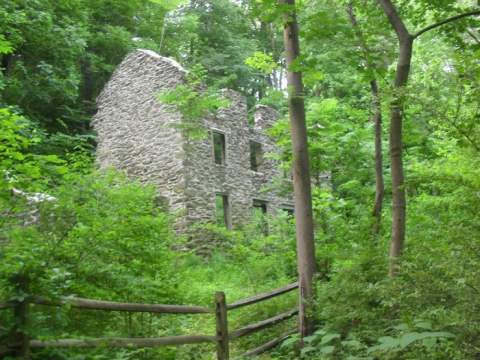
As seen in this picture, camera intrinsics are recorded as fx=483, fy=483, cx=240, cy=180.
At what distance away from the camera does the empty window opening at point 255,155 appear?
1688 centimetres

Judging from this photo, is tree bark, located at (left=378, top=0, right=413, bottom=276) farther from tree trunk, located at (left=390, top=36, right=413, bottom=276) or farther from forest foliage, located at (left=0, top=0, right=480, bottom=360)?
forest foliage, located at (left=0, top=0, right=480, bottom=360)

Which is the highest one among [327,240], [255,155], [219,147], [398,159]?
[219,147]

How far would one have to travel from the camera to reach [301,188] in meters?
5.66

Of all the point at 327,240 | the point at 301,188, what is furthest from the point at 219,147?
the point at 301,188

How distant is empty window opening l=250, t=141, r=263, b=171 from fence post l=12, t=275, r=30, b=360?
45.7ft

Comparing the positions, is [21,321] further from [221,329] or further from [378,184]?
[378,184]

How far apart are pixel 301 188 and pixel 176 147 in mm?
8208

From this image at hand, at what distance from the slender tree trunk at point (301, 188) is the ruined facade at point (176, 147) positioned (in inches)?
295

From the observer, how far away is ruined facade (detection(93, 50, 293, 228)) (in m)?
13.3

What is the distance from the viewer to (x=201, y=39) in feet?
76.1

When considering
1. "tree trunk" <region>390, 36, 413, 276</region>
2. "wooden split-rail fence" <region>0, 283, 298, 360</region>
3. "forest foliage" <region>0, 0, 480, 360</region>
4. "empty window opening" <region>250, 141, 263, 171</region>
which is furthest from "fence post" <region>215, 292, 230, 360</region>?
"empty window opening" <region>250, 141, 263, 171</region>

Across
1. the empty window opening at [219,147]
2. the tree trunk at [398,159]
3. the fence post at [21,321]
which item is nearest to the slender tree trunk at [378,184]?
the tree trunk at [398,159]

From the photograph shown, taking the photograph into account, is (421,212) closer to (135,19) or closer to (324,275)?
(324,275)

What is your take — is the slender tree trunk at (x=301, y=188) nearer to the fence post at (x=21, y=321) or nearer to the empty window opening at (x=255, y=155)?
the fence post at (x=21, y=321)
